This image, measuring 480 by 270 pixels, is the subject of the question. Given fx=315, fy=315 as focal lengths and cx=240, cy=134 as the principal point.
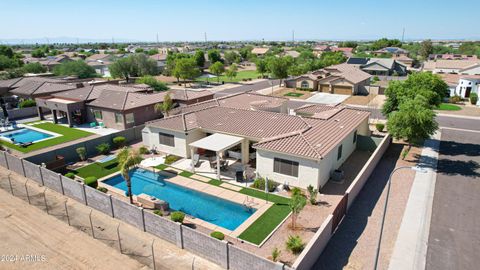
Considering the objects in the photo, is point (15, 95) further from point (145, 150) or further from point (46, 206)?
point (46, 206)

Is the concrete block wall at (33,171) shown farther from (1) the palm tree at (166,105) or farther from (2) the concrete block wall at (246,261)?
(2) the concrete block wall at (246,261)

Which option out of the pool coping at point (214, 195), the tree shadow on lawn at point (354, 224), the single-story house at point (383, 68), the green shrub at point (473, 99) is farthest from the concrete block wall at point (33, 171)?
the single-story house at point (383, 68)

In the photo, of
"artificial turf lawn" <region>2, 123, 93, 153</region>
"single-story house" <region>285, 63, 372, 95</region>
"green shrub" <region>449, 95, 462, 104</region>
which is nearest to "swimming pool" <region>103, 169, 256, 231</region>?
"artificial turf lawn" <region>2, 123, 93, 153</region>

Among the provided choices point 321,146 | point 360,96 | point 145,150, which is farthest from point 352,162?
point 360,96

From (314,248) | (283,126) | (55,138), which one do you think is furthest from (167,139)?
(314,248)

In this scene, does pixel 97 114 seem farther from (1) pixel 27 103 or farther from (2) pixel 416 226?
(2) pixel 416 226

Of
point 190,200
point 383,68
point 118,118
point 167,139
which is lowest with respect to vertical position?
point 190,200

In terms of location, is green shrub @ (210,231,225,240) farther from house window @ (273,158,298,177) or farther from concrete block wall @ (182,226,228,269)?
house window @ (273,158,298,177)
